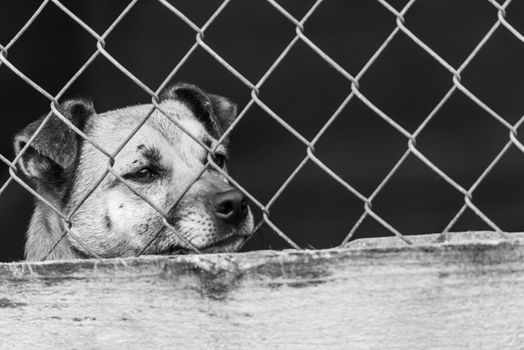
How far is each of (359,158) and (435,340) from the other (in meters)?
8.77

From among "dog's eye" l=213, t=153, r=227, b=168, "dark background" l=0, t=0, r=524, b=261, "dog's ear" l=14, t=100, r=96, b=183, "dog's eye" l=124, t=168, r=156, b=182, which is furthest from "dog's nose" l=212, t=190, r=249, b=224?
"dark background" l=0, t=0, r=524, b=261

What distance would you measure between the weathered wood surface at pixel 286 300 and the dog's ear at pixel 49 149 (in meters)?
1.64

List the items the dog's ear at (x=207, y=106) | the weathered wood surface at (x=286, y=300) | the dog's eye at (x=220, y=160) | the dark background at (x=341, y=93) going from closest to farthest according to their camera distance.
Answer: the weathered wood surface at (x=286, y=300)
the dog's eye at (x=220, y=160)
the dog's ear at (x=207, y=106)
the dark background at (x=341, y=93)

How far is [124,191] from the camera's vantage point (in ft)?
13.4

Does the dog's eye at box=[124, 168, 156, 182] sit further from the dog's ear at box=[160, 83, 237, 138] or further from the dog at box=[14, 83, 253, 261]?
the dog's ear at box=[160, 83, 237, 138]

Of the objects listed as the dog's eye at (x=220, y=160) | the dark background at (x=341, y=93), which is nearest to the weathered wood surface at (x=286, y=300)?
the dog's eye at (x=220, y=160)

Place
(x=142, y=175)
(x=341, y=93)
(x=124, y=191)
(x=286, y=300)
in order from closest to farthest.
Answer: (x=286, y=300) → (x=124, y=191) → (x=142, y=175) → (x=341, y=93)

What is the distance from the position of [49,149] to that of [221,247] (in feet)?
3.10

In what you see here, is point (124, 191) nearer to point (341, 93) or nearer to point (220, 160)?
point (220, 160)

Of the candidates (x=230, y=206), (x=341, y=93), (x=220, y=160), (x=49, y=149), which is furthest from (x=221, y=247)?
(x=341, y=93)

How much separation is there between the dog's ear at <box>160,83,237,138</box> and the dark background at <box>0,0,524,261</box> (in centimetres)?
511

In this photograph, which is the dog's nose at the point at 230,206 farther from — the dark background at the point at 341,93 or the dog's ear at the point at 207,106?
the dark background at the point at 341,93

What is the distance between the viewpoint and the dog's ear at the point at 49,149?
13.0ft

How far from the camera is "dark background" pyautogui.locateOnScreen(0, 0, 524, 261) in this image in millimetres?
10188
